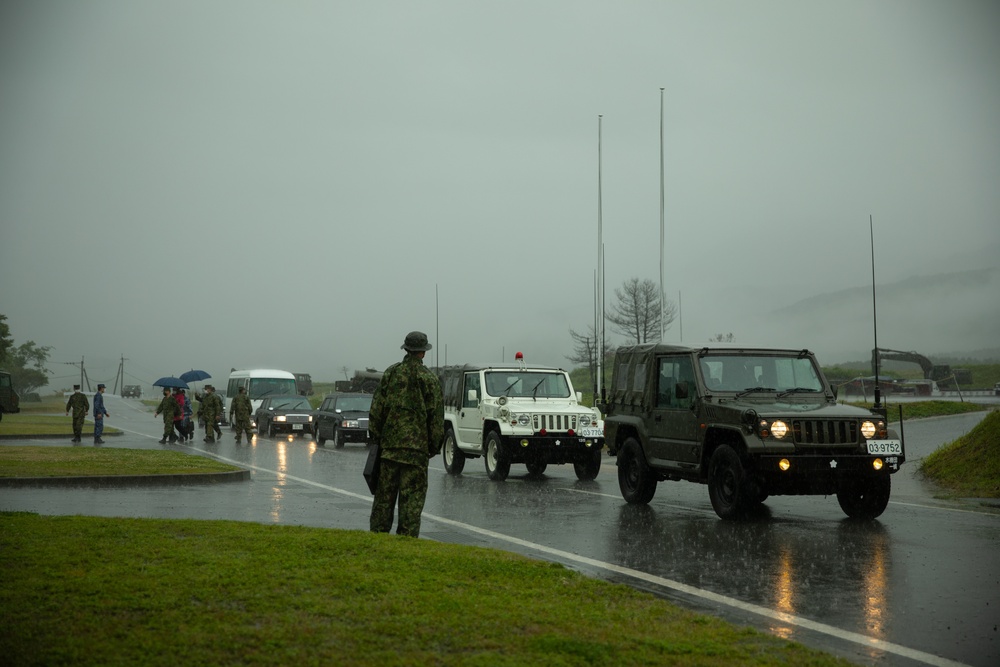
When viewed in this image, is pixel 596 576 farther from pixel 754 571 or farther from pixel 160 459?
pixel 160 459

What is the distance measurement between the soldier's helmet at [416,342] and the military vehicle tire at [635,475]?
536 centimetres

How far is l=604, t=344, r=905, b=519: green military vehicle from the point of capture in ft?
39.6

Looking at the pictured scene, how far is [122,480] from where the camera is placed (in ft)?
57.1

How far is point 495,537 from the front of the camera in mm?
11055

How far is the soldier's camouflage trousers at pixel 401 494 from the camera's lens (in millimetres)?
A: 9523

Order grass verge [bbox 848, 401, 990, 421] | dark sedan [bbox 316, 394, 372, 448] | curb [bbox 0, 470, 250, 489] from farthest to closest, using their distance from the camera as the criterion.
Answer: grass verge [bbox 848, 401, 990, 421] → dark sedan [bbox 316, 394, 372, 448] → curb [bbox 0, 470, 250, 489]

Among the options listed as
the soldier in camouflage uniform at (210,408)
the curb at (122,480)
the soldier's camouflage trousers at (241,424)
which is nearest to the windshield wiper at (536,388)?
the curb at (122,480)

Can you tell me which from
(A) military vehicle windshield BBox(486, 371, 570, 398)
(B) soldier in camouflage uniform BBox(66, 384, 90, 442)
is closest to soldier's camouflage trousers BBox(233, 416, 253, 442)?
(B) soldier in camouflage uniform BBox(66, 384, 90, 442)

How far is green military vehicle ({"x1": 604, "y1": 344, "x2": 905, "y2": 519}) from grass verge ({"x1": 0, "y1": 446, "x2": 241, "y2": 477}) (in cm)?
807

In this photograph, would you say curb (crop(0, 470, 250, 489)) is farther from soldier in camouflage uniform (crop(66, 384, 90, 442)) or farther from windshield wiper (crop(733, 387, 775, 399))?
soldier in camouflage uniform (crop(66, 384, 90, 442))

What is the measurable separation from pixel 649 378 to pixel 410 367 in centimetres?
548

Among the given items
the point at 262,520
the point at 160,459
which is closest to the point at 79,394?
the point at 160,459

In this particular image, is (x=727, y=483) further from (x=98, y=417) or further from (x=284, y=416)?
(x=284, y=416)

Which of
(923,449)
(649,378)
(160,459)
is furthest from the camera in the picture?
(923,449)
